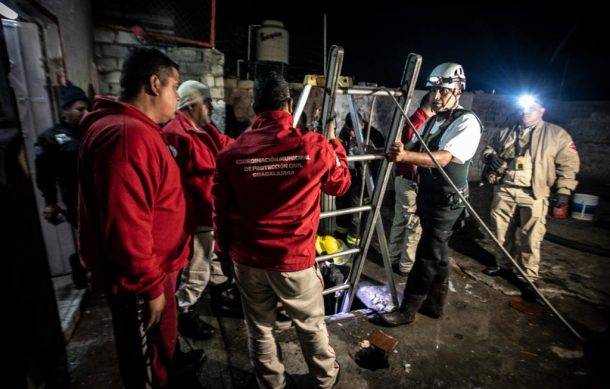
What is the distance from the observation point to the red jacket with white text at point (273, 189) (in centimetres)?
183

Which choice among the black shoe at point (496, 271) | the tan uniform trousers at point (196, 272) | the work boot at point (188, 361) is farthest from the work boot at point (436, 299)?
the work boot at point (188, 361)

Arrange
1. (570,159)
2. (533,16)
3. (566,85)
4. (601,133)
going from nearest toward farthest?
(570,159) < (601,133) < (566,85) < (533,16)

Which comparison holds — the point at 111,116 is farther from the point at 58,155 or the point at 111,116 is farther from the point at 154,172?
the point at 58,155

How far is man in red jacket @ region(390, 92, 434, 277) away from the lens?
4.30 metres

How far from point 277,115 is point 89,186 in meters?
1.10

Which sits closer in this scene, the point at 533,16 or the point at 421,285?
the point at 421,285

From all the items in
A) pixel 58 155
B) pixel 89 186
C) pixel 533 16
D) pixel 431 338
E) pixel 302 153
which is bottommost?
pixel 431 338

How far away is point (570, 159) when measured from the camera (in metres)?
3.85

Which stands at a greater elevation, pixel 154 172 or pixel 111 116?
pixel 111 116

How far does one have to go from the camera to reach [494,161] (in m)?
4.33

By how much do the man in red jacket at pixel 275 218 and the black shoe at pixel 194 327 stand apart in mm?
926

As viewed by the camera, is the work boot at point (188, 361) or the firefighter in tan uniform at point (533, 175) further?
the firefighter in tan uniform at point (533, 175)

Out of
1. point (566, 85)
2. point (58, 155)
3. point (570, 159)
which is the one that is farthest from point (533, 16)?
point (58, 155)

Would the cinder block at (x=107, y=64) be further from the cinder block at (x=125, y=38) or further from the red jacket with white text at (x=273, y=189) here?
the red jacket with white text at (x=273, y=189)
